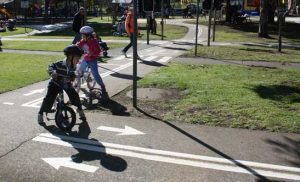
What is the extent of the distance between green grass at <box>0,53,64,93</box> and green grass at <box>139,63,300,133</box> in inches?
133

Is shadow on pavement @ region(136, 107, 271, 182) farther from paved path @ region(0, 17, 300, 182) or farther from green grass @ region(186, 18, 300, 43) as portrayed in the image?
green grass @ region(186, 18, 300, 43)

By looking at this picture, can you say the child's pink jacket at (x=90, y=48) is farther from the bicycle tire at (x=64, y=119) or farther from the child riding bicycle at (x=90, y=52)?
the bicycle tire at (x=64, y=119)

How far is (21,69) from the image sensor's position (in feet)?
48.5

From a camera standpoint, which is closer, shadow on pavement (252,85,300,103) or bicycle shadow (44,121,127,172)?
bicycle shadow (44,121,127,172)

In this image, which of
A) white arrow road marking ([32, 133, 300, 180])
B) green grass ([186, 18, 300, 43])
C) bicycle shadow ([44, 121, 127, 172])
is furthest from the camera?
green grass ([186, 18, 300, 43])

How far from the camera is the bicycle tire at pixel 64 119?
25.2 ft

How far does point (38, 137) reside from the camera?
734cm

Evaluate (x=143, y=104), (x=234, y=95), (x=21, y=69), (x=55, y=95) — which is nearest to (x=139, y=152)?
(x=55, y=95)

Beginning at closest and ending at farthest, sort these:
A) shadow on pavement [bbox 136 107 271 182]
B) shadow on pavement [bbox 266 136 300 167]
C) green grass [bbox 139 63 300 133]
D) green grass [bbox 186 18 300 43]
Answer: shadow on pavement [bbox 136 107 271 182] → shadow on pavement [bbox 266 136 300 167] → green grass [bbox 139 63 300 133] → green grass [bbox 186 18 300 43]

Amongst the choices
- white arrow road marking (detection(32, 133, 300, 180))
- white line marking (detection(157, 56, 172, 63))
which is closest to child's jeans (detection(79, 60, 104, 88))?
white arrow road marking (detection(32, 133, 300, 180))

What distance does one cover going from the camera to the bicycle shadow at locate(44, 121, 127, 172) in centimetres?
620

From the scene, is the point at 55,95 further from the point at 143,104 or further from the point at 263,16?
the point at 263,16

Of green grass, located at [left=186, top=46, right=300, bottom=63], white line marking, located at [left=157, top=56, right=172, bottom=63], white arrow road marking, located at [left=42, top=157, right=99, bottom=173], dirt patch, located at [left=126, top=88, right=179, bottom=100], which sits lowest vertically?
white arrow road marking, located at [left=42, top=157, right=99, bottom=173]

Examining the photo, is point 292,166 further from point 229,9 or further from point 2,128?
point 229,9
